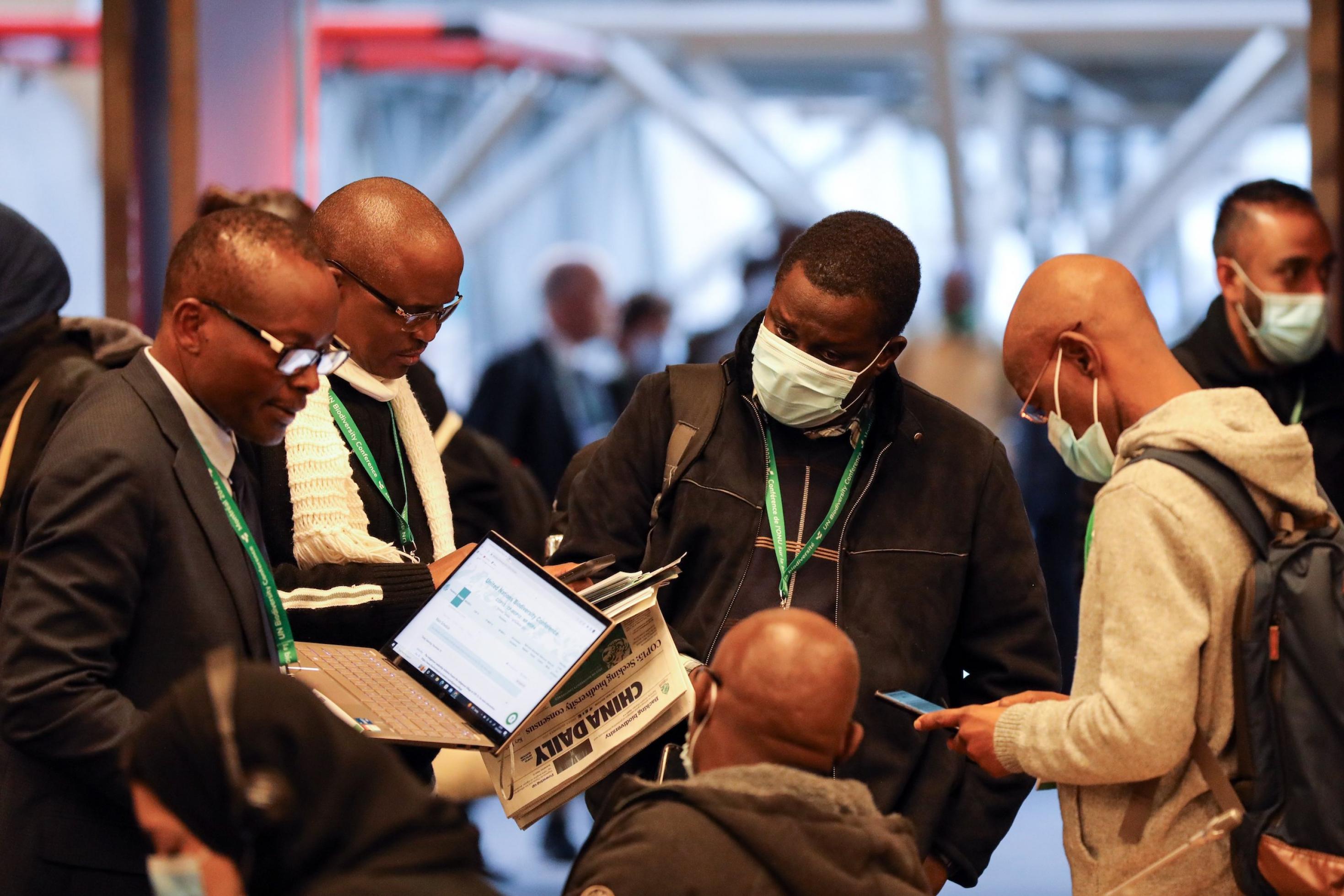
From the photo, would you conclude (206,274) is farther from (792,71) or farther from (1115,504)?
(792,71)

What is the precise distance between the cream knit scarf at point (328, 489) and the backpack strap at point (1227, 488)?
1.41 m

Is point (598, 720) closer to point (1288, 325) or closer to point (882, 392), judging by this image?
point (882, 392)

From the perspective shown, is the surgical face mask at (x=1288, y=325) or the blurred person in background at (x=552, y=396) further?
the blurred person in background at (x=552, y=396)

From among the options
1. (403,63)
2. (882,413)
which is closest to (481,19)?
(403,63)

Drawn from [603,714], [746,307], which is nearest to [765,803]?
[603,714]

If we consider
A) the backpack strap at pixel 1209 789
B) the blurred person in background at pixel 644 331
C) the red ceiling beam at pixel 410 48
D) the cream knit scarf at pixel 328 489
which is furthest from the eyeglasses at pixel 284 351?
the red ceiling beam at pixel 410 48

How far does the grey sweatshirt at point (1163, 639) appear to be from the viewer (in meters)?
2.48

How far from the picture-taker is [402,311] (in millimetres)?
3000

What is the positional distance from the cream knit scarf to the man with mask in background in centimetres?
43

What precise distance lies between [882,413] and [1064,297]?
489mm

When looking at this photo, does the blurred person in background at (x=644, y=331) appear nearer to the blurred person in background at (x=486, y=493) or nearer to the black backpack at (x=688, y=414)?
the blurred person in background at (x=486, y=493)

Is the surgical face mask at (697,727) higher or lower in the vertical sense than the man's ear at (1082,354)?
lower

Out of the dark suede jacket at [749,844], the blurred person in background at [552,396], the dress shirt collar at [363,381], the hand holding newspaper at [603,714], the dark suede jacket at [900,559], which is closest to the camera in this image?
the dark suede jacket at [749,844]

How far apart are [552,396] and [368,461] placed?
368 centimetres
